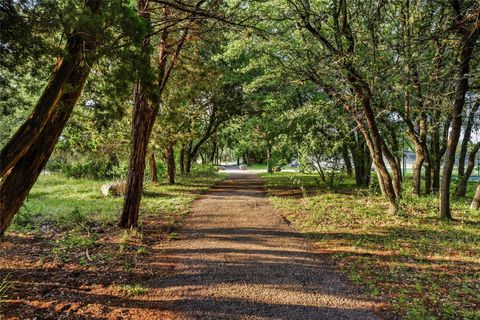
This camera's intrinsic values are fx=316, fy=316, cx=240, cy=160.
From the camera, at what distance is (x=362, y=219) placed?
810 centimetres

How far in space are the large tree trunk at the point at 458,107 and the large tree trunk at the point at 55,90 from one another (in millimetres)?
6774

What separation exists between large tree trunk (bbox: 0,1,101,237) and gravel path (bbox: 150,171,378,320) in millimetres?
1984

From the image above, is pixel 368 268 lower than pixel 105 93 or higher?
lower

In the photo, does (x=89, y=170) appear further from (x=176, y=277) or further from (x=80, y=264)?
(x=176, y=277)

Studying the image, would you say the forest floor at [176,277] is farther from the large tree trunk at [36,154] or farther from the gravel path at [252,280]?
the large tree trunk at [36,154]

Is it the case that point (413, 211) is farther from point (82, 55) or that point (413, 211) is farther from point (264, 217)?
point (82, 55)

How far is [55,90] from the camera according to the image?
12.6ft

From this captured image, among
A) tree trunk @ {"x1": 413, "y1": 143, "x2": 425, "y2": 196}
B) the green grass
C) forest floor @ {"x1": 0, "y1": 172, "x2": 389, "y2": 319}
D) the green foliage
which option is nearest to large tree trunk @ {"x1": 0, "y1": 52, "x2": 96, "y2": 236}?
forest floor @ {"x1": 0, "y1": 172, "x2": 389, "y2": 319}

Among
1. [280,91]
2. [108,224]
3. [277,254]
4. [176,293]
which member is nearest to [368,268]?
[277,254]

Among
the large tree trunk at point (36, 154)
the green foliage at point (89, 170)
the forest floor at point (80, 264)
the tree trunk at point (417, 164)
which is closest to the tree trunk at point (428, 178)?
the tree trunk at point (417, 164)

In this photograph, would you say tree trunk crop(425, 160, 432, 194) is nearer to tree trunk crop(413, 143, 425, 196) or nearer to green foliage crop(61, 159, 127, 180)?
tree trunk crop(413, 143, 425, 196)

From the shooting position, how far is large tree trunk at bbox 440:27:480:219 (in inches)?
262

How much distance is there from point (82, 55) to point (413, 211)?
28.6 feet

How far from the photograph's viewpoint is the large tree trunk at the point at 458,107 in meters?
6.65
